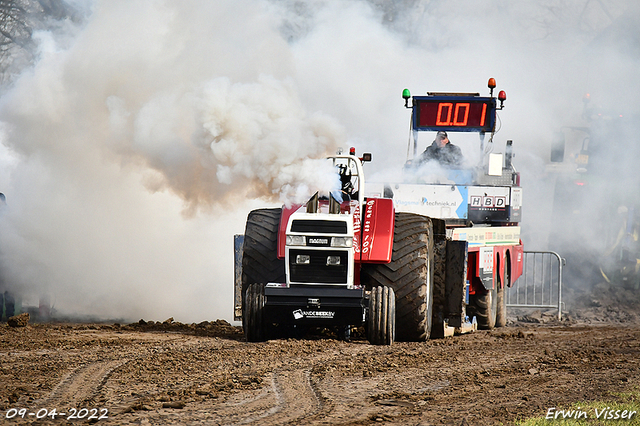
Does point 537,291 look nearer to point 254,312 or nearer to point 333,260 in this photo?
point 333,260

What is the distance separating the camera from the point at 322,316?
9.27 m

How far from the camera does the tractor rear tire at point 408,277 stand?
9.64 m

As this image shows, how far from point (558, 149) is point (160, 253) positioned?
8.12 m

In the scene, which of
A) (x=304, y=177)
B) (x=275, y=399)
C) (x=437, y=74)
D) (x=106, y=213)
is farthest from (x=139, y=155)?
(x=437, y=74)

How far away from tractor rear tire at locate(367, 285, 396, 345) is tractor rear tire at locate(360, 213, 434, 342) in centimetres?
27

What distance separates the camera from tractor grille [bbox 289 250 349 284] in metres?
9.44

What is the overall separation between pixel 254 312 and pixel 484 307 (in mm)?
5172

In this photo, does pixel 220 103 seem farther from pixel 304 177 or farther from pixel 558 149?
pixel 558 149

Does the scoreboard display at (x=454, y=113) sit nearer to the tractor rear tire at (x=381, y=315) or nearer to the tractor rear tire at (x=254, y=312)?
the tractor rear tire at (x=381, y=315)

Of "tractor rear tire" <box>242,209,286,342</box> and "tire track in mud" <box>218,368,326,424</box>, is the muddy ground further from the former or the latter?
"tractor rear tire" <box>242,209,286,342</box>

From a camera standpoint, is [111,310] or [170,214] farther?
[170,214]

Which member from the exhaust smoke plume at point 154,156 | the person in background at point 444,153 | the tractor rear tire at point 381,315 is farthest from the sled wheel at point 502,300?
the tractor rear tire at point 381,315

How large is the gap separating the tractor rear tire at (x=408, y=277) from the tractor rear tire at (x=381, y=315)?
0.27 meters

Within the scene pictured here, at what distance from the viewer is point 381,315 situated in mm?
9375
